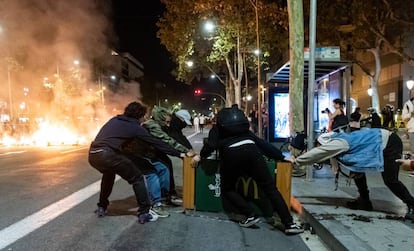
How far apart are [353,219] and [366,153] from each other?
860 mm

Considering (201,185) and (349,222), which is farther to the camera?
(201,185)

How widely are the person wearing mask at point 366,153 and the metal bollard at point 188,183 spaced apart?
1470mm

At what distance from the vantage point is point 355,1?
24250 millimetres

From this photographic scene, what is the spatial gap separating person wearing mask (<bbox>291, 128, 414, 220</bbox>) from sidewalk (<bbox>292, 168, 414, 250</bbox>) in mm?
465

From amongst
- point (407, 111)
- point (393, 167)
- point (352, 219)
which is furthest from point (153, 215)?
point (407, 111)

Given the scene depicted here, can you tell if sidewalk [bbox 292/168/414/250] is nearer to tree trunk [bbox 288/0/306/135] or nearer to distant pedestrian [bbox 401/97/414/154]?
distant pedestrian [bbox 401/97/414/154]

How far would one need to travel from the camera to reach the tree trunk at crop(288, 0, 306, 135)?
10.5 meters

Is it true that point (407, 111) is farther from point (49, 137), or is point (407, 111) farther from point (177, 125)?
point (49, 137)

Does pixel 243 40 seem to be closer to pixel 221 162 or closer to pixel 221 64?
pixel 221 64

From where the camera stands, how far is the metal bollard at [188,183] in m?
6.31

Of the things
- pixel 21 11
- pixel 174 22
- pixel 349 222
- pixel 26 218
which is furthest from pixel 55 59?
pixel 349 222

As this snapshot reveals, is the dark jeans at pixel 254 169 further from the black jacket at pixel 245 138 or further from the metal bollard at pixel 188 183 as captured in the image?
the metal bollard at pixel 188 183

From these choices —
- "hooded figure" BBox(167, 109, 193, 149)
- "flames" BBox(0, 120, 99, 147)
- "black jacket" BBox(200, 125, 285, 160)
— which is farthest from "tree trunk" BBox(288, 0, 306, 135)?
"flames" BBox(0, 120, 99, 147)

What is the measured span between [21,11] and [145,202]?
15877 millimetres
